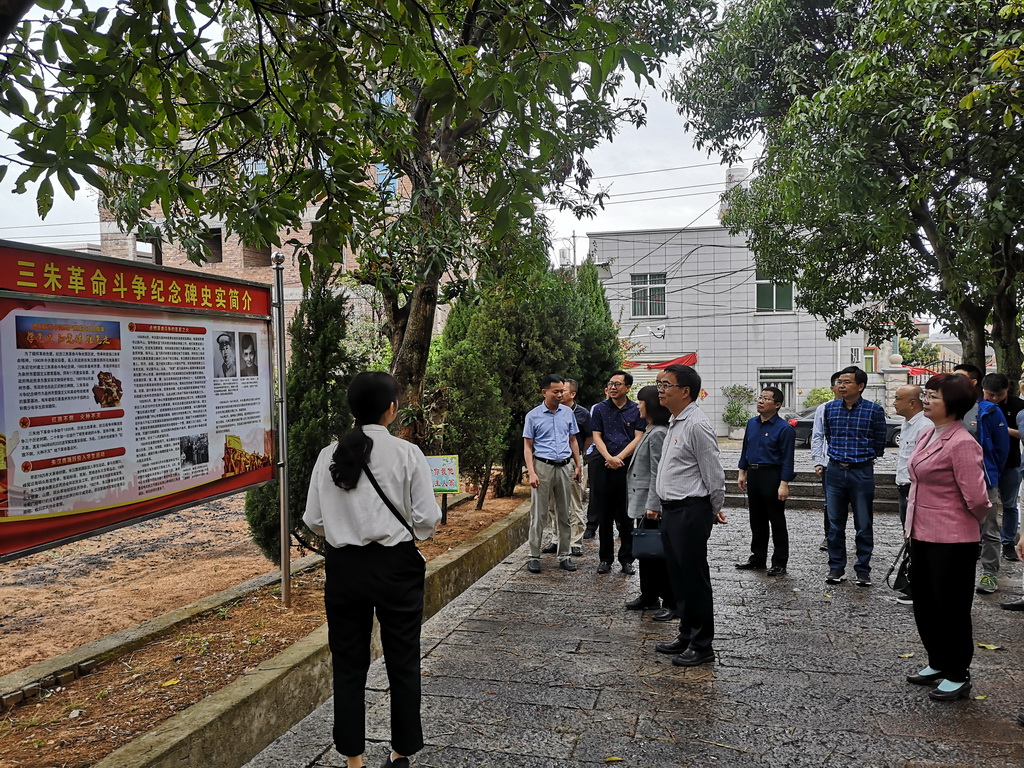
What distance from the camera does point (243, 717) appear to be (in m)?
3.55

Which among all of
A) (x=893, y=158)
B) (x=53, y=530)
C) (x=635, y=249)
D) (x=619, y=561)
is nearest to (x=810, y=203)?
(x=893, y=158)

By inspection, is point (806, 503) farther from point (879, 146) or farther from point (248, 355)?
point (248, 355)

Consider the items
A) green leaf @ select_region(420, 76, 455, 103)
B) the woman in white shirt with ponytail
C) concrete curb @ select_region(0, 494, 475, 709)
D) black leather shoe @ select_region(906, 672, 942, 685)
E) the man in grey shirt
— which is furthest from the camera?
Answer: the man in grey shirt

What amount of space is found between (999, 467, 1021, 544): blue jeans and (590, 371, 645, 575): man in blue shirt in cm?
353

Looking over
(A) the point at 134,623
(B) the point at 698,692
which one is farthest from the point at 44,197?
(B) the point at 698,692

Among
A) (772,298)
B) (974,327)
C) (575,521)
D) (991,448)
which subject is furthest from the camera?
(772,298)

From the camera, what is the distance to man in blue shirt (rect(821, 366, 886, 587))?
657cm

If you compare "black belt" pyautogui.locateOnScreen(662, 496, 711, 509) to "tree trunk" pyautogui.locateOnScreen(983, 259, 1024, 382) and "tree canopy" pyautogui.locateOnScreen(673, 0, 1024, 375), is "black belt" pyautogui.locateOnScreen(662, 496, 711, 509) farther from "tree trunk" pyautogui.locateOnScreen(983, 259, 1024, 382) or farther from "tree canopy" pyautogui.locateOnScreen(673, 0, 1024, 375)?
"tree trunk" pyautogui.locateOnScreen(983, 259, 1024, 382)

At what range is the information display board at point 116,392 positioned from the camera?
3.10 m

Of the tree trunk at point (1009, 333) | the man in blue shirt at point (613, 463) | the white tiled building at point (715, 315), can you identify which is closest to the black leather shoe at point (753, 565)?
the man in blue shirt at point (613, 463)

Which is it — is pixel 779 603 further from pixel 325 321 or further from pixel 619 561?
pixel 325 321

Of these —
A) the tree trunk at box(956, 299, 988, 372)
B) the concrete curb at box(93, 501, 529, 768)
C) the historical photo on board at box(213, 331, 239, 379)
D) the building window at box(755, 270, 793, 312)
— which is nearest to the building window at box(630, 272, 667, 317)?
the building window at box(755, 270, 793, 312)

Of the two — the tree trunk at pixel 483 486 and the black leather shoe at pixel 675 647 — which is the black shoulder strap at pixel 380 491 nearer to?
the black leather shoe at pixel 675 647

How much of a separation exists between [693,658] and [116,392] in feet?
12.0
